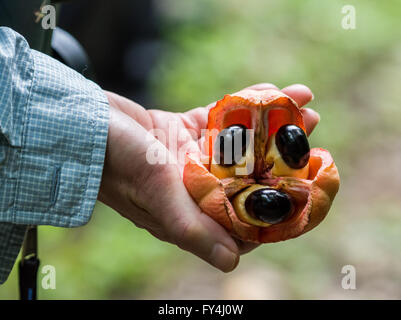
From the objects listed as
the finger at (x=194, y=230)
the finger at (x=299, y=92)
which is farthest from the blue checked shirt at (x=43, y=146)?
the finger at (x=299, y=92)

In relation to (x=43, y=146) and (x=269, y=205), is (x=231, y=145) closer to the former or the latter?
(x=269, y=205)

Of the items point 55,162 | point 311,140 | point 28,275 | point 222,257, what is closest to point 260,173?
point 222,257

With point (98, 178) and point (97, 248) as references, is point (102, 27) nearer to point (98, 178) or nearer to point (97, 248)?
point (97, 248)

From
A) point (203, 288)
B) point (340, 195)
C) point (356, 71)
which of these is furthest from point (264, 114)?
point (356, 71)

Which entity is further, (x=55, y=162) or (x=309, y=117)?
(x=309, y=117)

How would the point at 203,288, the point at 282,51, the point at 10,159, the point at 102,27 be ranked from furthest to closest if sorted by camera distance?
the point at 282,51, the point at 102,27, the point at 203,288, the point at 10,159

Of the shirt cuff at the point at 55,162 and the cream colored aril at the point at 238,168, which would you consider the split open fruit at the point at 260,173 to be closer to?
the cream colored aril at the point at 238,168
